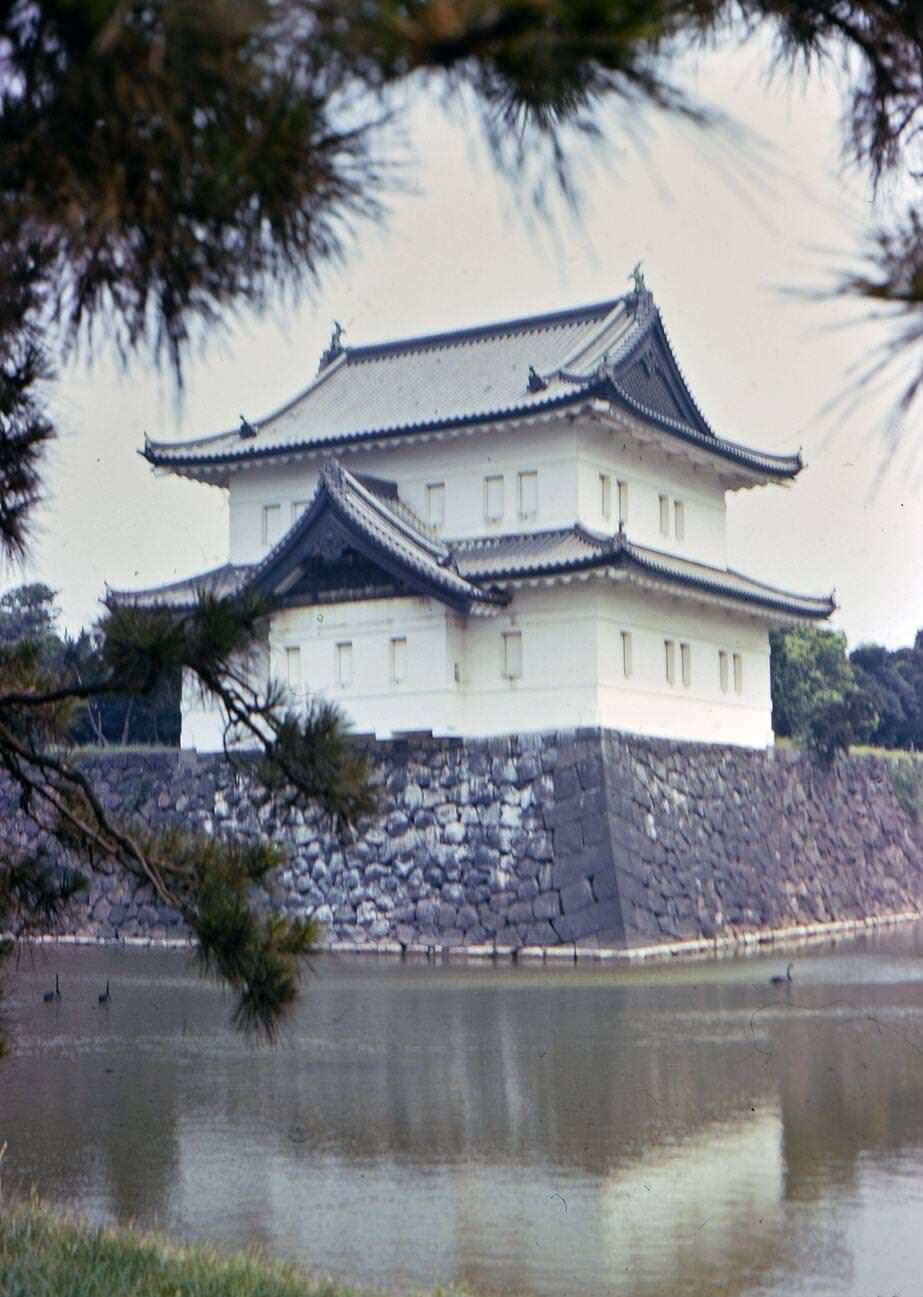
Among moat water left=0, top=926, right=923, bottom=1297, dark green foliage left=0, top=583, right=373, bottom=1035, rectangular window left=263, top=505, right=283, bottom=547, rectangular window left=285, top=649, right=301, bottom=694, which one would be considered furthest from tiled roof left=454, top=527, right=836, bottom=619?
dark green foliage left=0, top=583, right=373, bottom=1035

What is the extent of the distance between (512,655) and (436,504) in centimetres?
256

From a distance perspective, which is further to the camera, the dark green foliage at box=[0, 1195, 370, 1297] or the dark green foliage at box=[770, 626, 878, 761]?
the dark green foliage at box=[770, 626, 878, 761]

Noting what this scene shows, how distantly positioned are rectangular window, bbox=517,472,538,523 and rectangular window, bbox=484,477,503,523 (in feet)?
0.98

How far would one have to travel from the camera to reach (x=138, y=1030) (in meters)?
12.6

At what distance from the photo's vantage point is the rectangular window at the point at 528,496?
21000 mm

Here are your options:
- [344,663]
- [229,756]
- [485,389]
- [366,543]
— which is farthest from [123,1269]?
[485,389]

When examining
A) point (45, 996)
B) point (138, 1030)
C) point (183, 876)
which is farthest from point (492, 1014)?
point (183, 876)

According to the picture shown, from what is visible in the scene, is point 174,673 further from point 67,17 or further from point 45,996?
point 45,996

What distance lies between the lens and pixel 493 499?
843 inches

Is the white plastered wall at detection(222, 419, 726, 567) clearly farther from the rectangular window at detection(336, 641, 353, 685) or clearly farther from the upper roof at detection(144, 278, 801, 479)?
the rectangular window at detection(336, 641, 353, 685)

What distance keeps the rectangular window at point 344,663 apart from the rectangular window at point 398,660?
0.55 m

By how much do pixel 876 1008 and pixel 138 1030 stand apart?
227 inches

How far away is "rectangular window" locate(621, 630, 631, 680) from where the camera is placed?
20469mm

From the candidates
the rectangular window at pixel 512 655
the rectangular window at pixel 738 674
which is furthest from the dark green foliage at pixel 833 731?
the rectangular window at pixel 512 655
